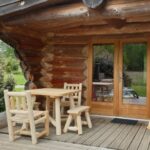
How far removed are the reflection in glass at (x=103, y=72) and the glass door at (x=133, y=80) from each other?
29cm

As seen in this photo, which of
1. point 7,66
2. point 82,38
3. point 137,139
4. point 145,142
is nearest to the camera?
point 145,142

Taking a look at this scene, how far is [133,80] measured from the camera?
20.8 feet

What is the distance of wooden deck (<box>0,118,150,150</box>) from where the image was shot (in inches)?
170

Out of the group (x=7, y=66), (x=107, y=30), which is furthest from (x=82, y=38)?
(x=7, y=66)

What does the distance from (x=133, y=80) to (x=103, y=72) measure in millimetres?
812

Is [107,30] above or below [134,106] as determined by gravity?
above

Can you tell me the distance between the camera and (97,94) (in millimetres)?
6777

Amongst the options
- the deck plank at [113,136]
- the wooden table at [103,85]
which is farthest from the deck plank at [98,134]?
the wooden table at [103,85]

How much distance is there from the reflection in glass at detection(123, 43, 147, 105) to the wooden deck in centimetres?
91

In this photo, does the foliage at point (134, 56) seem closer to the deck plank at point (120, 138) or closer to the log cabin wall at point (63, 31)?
the log cabin wall at point (63, 31)

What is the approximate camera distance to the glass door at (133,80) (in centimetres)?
622

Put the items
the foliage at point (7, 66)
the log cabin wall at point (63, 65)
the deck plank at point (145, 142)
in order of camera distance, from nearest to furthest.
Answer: the deck plank at point (145, 142), the log cabin wall at point (63, 65), the foliage at point (7, 66)

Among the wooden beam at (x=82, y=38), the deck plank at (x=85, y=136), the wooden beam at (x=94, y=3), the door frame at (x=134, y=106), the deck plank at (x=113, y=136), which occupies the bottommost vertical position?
the deck plank at (x=113, y=136)

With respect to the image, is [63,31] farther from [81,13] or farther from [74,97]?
[81,13]
